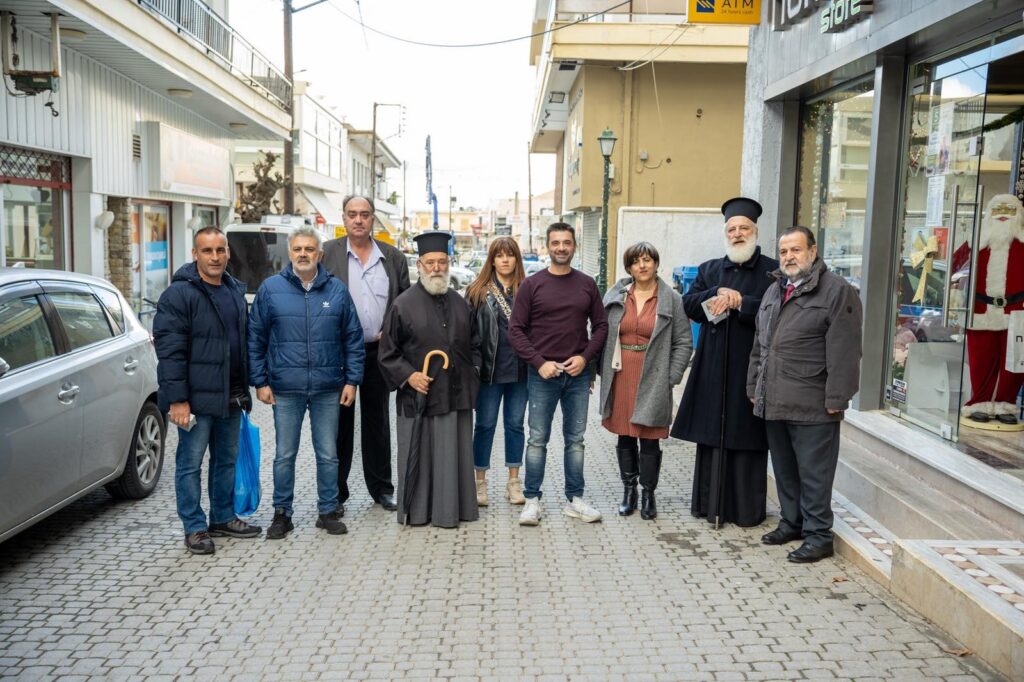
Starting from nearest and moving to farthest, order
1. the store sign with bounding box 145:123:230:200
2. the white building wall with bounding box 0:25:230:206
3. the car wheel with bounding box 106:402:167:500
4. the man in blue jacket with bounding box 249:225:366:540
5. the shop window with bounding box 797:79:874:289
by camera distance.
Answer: the man in blue jacket with bounding box 249:225:366:540 < the car wheel with bounding box 106:402:167:500 < the shop window with bounding box 797:79:874:289 < the white building wall with bounding box 0:25:230:206 < the store sign with bounding box 145:123:230:200

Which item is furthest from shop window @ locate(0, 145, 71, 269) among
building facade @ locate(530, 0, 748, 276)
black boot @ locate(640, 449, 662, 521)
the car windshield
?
building facade @ locate(530, 0, 748, 276)

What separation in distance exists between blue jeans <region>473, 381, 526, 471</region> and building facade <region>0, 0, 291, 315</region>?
20.0ft

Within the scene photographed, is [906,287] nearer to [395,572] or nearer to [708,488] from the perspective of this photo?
[708,488]

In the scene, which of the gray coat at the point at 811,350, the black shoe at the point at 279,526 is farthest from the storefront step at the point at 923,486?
the black shoe at the point at 279,526

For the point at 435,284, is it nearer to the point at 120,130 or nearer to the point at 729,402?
the point at 729,402

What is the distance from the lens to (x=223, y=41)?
54.9ft

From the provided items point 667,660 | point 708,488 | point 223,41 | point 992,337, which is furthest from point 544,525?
point 223,41

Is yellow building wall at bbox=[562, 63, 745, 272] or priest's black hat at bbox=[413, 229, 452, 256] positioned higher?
yellow building wall at bbox=[562, 63, 745, 272]

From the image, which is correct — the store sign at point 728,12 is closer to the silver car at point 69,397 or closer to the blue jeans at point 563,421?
the blue jeans at point 563,421

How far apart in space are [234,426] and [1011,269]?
5947 mm

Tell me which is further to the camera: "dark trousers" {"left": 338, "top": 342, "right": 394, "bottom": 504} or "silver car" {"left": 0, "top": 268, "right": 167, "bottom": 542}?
"dark trousers" {"left": 338, "top": 342, "right": 394, "bottom": 504}

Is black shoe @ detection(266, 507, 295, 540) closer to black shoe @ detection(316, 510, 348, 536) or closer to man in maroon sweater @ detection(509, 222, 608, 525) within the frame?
black shoe @ detection(316, 510, 348, 536)

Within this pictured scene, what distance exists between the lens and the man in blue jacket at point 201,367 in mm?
5207

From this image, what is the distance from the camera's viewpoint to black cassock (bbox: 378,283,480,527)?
18.8 feet
